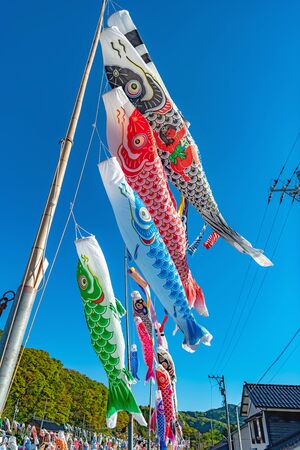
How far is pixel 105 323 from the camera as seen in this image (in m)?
6.00

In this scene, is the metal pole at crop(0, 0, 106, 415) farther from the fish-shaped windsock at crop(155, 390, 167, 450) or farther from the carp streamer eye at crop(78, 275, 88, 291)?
the fish-shaped windsock at crop(155, 390, 167, 450)

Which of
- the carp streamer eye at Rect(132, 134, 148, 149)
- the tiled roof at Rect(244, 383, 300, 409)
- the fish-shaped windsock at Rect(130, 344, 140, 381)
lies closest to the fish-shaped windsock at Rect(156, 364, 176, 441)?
the fish-shaped windsock at Rect(130, 344, 140, 381)

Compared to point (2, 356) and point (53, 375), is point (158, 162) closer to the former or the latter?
point (2, 356)

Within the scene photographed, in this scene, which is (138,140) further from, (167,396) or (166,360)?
(167,396)

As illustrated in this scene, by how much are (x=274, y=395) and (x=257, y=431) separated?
87.5 inches

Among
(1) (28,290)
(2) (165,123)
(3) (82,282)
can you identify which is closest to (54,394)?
(3) (82,282)

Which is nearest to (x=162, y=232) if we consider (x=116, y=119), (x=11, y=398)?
(x=116, y=119)

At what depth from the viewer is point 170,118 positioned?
6508 millimetres

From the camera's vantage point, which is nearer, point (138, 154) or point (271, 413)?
point (138, 154)

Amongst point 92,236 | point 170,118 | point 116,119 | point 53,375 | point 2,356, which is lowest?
point 2,356

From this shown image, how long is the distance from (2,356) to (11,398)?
128ft

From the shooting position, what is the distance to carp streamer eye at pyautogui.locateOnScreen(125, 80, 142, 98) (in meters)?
6.31

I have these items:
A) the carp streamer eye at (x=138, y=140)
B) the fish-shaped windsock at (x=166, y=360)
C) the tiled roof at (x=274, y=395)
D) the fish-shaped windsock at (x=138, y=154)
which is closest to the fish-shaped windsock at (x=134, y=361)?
the fish-shaped windsock at (x=166, y=360)

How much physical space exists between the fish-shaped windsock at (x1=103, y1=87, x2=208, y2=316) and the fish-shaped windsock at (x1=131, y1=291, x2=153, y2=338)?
16.7 ft
